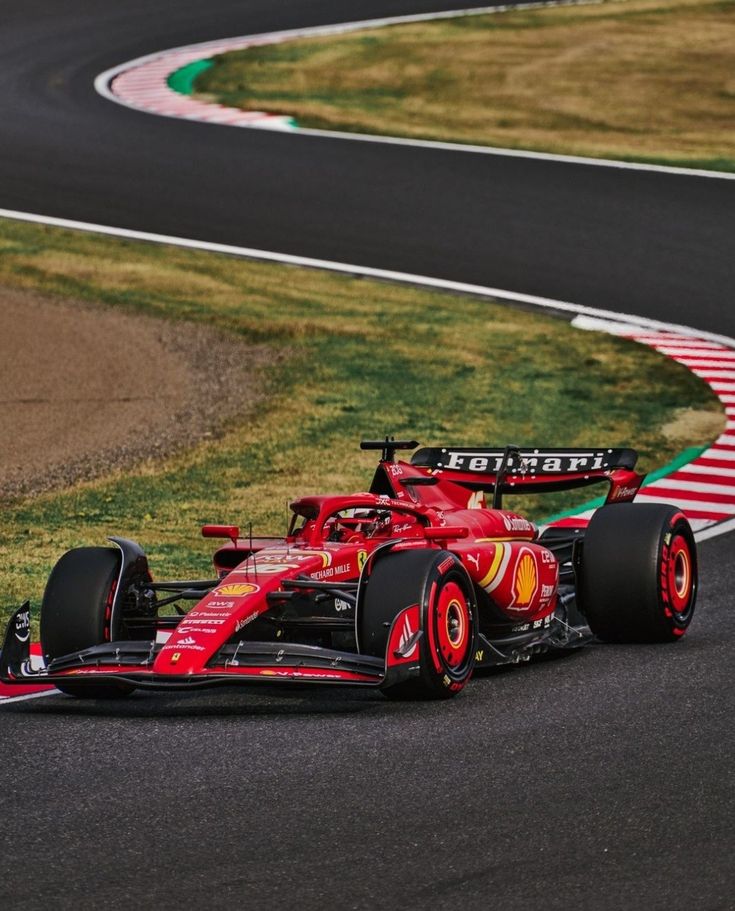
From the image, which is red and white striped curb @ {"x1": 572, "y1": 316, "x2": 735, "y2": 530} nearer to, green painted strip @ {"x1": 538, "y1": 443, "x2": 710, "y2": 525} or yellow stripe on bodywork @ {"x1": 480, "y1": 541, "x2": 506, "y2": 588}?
green painted strip @ {"x1": 538, "y1": 443, "x2": 710, "y2": 525}

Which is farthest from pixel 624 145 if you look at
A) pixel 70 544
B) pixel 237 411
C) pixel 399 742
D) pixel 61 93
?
pixel 399 742

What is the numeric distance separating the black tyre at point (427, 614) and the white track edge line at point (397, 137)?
17.4 m

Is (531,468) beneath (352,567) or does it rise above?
beneath

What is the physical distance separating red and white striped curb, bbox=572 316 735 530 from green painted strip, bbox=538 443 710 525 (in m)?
0.07

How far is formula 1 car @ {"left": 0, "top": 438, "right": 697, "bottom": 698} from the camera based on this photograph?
806cm

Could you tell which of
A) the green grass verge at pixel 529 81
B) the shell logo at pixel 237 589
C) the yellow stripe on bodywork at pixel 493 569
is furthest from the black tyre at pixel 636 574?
the green grass verge at pixel 529 81

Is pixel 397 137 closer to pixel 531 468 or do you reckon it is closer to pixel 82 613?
pixel 531 468

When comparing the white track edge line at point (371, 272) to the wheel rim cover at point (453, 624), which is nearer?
the wheel rim cover at point (453, 624)

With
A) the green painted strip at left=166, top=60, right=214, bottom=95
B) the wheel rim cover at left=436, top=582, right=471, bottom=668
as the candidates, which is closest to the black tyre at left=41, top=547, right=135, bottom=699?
the wheel rim cover at left=436, top=582, right=471, bottom=668

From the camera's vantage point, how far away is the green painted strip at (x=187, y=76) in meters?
31.1

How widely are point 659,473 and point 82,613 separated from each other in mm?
6607

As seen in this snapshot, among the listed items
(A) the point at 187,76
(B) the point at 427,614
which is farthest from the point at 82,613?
(A) the point at 187,76

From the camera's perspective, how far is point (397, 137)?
27484 mm

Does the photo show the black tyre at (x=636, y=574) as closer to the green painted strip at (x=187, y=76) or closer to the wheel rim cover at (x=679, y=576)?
the wheel rim cover at (x=679, y=576)
